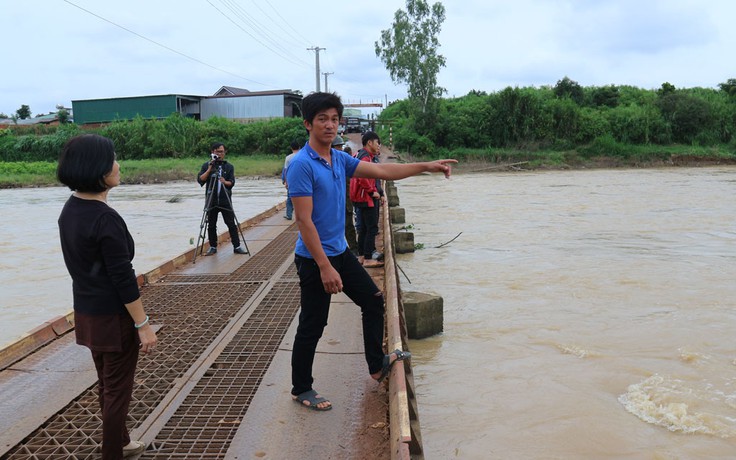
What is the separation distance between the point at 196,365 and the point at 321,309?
4.98 ft

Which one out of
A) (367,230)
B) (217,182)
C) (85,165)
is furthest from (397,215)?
(85,165)

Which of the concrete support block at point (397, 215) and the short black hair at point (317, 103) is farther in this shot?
the concrete support block at point (397, 215)

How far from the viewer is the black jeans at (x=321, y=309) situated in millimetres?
3309

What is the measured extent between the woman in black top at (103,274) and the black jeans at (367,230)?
4470 mm

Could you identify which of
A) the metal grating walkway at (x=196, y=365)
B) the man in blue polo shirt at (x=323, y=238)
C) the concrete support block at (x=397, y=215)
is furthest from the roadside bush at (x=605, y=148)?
the man in blue polo shirt at (x=323, y=238)

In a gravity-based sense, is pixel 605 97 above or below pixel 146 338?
above

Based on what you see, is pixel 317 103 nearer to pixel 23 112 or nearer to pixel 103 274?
pixel 103 274

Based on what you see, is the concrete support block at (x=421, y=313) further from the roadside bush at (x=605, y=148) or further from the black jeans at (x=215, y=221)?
the roadside bush at (x=605, y=148)

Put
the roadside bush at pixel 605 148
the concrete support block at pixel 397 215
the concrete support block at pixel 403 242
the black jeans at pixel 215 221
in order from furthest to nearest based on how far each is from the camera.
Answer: the roadside bush at pixel 605 148
the concrete support block at pixel 397 215
the concrete support block at pixel 403 242
the black jeans at pixel 215 221

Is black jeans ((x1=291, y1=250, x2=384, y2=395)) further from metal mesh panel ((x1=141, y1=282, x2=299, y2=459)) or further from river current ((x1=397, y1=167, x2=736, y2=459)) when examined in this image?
river current ((x1=397, y1=167, x2=736, y2=459))

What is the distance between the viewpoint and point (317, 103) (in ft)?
10.5

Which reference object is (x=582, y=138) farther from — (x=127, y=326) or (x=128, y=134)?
(x=127, y=326)

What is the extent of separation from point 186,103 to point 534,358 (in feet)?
156

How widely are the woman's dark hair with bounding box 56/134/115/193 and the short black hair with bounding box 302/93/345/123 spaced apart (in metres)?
1.04
